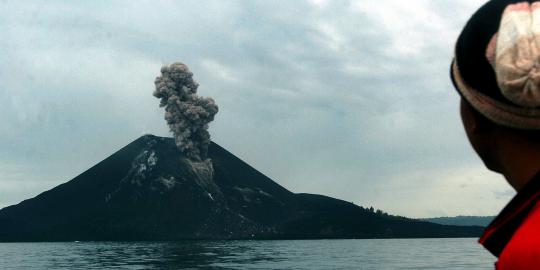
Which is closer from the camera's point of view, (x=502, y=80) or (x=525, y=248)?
(x=525, y=248)

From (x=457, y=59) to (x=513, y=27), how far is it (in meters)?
0.19

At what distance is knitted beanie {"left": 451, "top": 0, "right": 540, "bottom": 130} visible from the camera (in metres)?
1.57

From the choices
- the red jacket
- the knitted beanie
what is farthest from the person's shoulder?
the knitted beanie

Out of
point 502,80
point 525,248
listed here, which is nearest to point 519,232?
point 525,248

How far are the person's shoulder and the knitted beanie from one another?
0.27m

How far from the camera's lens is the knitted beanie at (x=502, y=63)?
1.57m

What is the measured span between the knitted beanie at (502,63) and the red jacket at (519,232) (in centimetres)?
18

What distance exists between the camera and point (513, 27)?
5.26ft

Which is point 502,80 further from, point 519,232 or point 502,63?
point 519,232

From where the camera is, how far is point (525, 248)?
4.57 feet

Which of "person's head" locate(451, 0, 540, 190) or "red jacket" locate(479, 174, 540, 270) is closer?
"red jacket" locate(479, 174, 540, 270)

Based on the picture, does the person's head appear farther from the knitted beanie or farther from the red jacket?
the red jacket

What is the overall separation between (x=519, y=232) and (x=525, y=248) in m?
0.08

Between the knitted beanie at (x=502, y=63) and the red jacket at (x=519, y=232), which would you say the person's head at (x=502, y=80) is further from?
the red jacket at (x=519, y=232)
